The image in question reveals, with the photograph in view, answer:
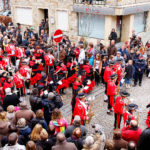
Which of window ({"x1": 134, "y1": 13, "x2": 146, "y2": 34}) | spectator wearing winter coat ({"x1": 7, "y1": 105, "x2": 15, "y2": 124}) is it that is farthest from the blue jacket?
window ({"x1": 134, "y1": 13, "x2": 146, "y2": 34})

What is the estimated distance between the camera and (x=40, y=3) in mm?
19594

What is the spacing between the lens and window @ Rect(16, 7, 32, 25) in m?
21.1

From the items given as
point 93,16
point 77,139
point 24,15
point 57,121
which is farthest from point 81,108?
point 24,15

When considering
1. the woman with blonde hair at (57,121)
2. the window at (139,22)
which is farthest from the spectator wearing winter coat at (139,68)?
the window at (139,22)

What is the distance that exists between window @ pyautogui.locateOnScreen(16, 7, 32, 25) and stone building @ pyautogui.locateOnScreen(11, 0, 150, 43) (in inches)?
5.7

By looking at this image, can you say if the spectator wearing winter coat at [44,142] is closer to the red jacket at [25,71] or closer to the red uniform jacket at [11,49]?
the red jacket at [25,71]

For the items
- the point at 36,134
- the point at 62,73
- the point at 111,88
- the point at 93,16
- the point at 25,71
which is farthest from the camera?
the point at 93,16

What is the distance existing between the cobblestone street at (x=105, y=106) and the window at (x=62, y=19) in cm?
940

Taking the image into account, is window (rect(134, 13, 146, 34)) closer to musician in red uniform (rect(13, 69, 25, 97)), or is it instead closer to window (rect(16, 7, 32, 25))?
window (rect(16, 7, 32, 25))

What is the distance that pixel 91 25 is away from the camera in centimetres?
1773

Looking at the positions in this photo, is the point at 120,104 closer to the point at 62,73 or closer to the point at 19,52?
the point at 62,73

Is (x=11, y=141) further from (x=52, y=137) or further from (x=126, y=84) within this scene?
(x=126, y=84)

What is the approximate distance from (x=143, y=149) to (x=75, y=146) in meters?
1.43

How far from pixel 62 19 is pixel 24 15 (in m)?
4.97
